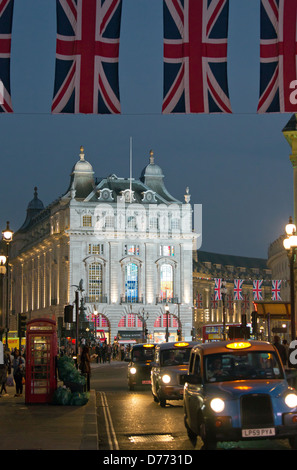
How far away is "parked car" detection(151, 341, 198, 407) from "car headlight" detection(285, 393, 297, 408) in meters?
10.2

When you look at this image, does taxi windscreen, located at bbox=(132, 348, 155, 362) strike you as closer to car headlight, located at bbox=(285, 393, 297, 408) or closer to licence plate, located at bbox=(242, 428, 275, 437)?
car headlight, located at bbox=(285, 393, 297, 408)

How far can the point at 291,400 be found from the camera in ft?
48.4

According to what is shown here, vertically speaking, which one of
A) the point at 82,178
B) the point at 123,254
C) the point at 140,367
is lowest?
the point at 140,367

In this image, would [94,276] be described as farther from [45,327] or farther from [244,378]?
[244,378]

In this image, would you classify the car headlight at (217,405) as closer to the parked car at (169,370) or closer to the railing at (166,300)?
the parked car at (169,370)

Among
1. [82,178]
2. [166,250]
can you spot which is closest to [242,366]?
[166,250]

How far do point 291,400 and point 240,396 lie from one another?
2.81 ft

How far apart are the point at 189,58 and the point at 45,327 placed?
9.68 meters

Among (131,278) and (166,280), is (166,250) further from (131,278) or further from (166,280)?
(131,278)

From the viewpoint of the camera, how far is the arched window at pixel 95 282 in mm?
129000

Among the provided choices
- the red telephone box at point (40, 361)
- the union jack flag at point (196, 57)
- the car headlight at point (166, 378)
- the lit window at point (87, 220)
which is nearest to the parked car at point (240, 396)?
the union jack flag at point (196, 57)

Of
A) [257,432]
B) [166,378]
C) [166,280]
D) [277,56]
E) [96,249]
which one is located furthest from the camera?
[166,280]

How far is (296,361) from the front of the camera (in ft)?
86.4
